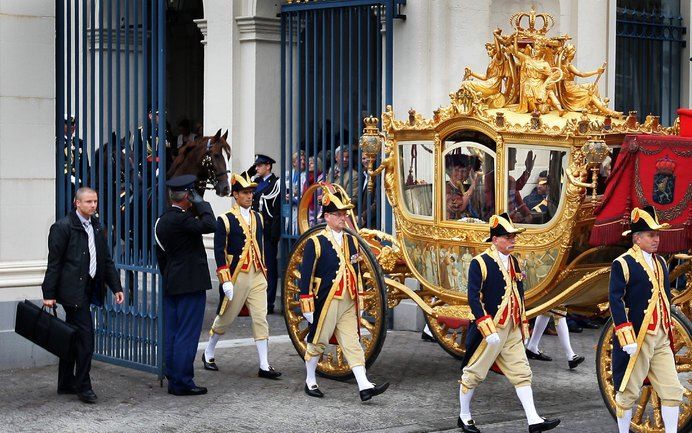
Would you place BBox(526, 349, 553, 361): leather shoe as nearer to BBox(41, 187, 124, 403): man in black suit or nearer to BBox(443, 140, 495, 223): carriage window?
BBox(443, 140, 495, 223): carriage window

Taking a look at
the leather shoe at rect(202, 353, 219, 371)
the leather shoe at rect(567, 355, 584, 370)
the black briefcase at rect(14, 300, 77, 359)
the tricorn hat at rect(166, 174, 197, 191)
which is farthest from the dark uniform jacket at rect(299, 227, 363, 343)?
the leather shoe at rect(567, 355, 584, 370)

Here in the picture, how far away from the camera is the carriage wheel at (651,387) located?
942 centimetres

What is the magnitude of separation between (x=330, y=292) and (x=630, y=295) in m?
2.67

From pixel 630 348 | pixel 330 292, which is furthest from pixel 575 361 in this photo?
pixel 630 348

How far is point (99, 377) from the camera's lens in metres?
11.6

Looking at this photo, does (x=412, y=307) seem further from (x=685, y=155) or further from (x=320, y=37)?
(x=685, y=155)

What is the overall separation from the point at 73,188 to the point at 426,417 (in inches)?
155

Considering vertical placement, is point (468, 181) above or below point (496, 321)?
above

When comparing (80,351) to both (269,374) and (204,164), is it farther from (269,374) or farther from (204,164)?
(204,164)

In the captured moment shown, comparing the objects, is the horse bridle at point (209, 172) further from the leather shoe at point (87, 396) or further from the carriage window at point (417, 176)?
the leather shoe at point (87, 396)

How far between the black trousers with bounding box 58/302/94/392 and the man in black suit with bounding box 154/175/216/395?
2.24 ft

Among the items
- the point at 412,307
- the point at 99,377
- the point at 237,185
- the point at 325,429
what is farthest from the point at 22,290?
the point at 412,307

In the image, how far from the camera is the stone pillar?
38.8ft

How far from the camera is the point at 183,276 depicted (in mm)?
11023
